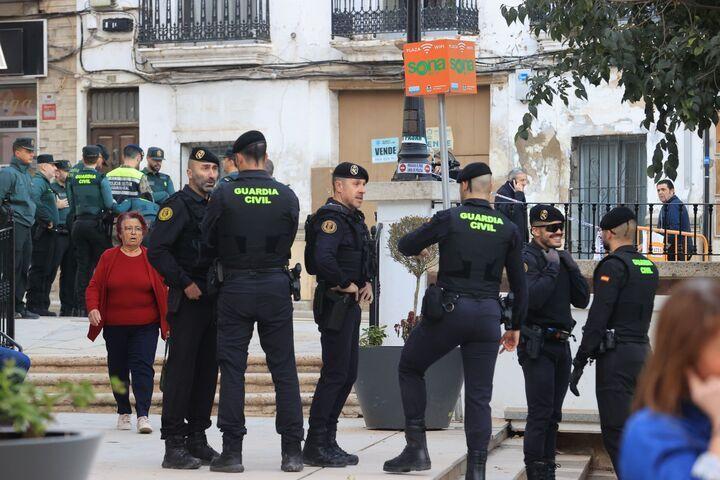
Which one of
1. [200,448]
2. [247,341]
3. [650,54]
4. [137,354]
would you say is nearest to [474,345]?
[247,341]

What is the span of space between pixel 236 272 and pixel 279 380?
26.1 inches

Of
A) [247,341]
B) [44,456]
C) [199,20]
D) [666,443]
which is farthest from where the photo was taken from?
[199,20]

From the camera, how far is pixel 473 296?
26.8 ft

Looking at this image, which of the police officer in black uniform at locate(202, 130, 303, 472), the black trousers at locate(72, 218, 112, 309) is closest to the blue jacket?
the police officer in black uniform at locate(202, 130, 303, 472)

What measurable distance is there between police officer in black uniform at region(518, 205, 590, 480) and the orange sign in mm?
2000

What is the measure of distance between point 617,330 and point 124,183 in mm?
8366

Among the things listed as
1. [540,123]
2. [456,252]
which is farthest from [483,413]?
[540,123]

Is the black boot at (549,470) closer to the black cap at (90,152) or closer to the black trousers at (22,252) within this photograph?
the black trousers at (22,252)

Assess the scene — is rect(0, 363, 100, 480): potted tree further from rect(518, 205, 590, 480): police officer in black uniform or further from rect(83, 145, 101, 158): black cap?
rect(83, 145, 101, 158): black cap

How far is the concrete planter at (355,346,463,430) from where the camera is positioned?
10.6 metres

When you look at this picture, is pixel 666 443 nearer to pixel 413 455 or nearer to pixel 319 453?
pixel 413 455

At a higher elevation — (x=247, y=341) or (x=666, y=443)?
(x=666, y=443)

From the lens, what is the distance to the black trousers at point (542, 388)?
8.76m

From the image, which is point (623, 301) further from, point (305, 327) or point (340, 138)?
point (340, 138)
